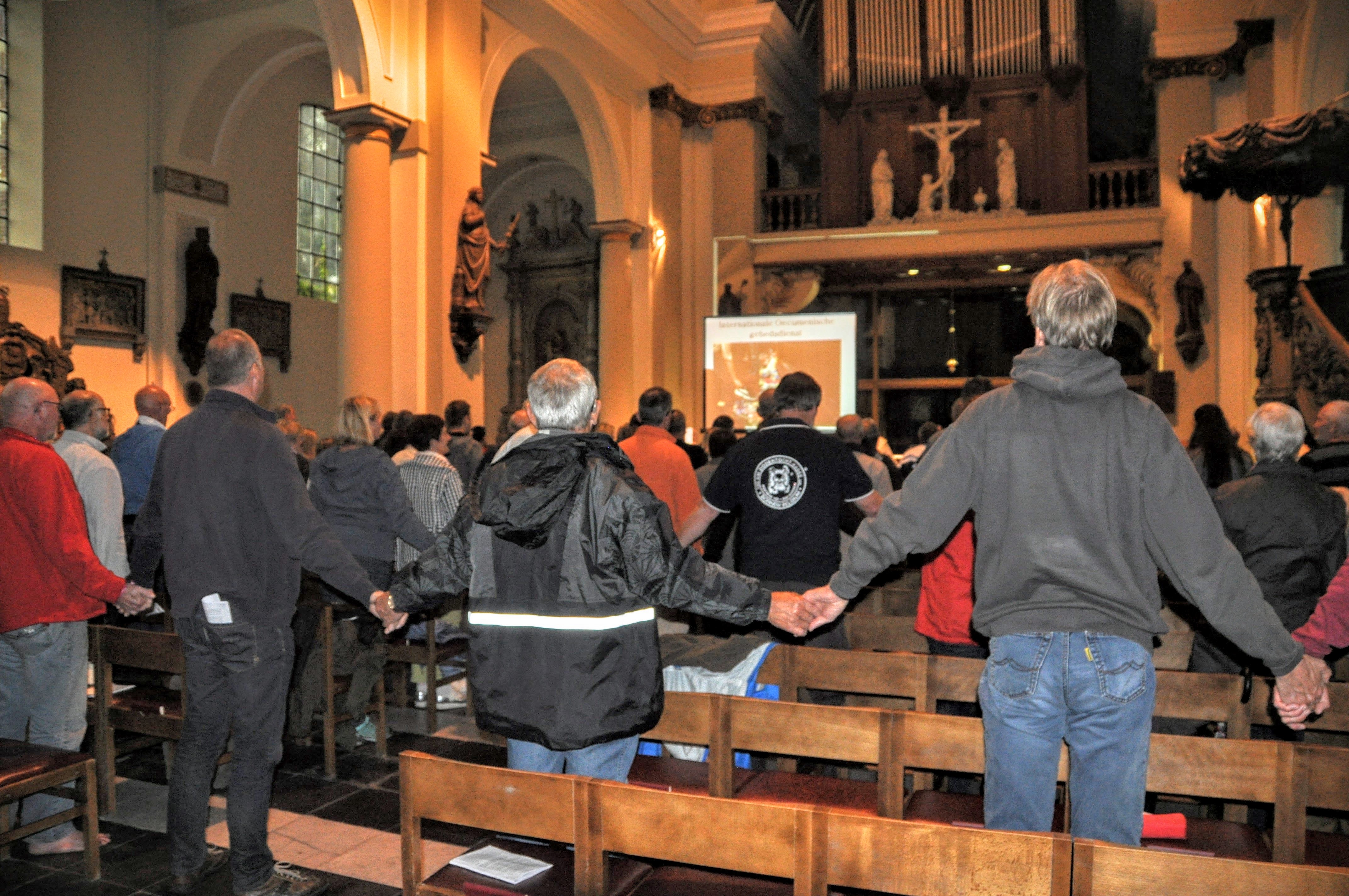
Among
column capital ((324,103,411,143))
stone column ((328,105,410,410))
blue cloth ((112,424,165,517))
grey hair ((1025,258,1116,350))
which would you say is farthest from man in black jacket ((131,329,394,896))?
column capital ((324,103,411,143))

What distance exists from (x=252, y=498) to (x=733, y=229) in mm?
11616

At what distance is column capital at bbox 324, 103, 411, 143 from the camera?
834 centimetres

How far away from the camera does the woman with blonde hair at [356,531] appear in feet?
15.1

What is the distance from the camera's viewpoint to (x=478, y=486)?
7.91 ft

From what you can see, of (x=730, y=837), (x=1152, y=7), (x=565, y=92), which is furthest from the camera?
(x=1152, y=7)

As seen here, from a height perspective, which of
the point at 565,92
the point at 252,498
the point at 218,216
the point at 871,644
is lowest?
the point at 871,644

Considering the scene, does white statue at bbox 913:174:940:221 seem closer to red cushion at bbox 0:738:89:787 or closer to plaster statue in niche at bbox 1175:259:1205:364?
plaster statue in niche at bbox 1175:259:1205:364

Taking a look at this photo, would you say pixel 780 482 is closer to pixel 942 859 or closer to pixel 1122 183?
pixel 942 859

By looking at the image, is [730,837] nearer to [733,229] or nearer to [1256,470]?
[1256,470]

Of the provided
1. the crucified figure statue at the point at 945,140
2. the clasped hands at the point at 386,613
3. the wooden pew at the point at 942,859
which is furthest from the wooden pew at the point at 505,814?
the crucified figure statue at the point at 945,140

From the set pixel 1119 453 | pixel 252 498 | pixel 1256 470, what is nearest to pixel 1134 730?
pixel 1119 453

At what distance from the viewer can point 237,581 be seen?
3027mm

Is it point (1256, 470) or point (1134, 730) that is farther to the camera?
point (1256, 470)

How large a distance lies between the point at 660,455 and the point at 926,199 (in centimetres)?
955
